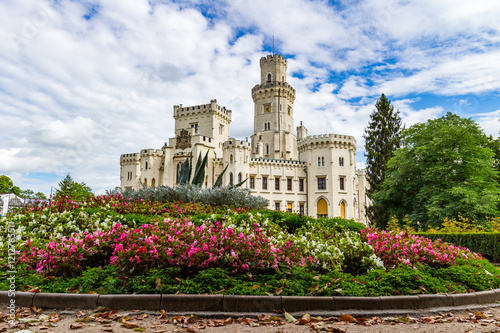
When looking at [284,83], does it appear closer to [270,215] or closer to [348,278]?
[270,215]

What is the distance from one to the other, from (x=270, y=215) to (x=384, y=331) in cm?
632

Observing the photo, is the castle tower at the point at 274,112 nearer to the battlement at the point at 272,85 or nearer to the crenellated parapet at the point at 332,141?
the battlement at the point at 272,85

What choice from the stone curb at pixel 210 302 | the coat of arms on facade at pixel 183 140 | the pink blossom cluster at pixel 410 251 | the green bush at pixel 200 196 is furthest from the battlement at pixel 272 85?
the stone curb at pixel 210 302

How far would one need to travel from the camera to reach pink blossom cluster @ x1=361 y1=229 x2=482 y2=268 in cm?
744

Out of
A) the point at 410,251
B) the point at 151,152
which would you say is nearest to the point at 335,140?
the point at 151,152

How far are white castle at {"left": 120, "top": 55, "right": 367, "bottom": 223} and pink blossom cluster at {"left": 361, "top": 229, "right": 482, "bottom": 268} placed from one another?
3305cm

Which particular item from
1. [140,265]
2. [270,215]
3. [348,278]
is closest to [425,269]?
[348,278]

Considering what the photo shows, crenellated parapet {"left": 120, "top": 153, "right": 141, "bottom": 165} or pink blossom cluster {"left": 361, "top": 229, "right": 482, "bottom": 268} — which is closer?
pink blossom cluster {"left": 361, "top": 229, "right": 482, "bottom": 268}

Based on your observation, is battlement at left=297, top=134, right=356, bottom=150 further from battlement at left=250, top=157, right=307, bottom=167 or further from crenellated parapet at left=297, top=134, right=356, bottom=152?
battlement at left=250, top=157, right=307, bottom=167

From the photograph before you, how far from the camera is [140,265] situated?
6121 mm

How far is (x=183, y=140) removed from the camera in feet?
166

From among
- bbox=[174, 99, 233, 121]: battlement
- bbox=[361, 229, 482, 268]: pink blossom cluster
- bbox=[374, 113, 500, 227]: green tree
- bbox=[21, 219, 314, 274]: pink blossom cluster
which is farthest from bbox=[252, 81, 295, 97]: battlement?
bbox=[21, 219, 314, 274]: pink blossom cluster

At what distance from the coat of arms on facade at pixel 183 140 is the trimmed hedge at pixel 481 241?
3989cm

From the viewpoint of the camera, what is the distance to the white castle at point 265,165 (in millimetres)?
45156
